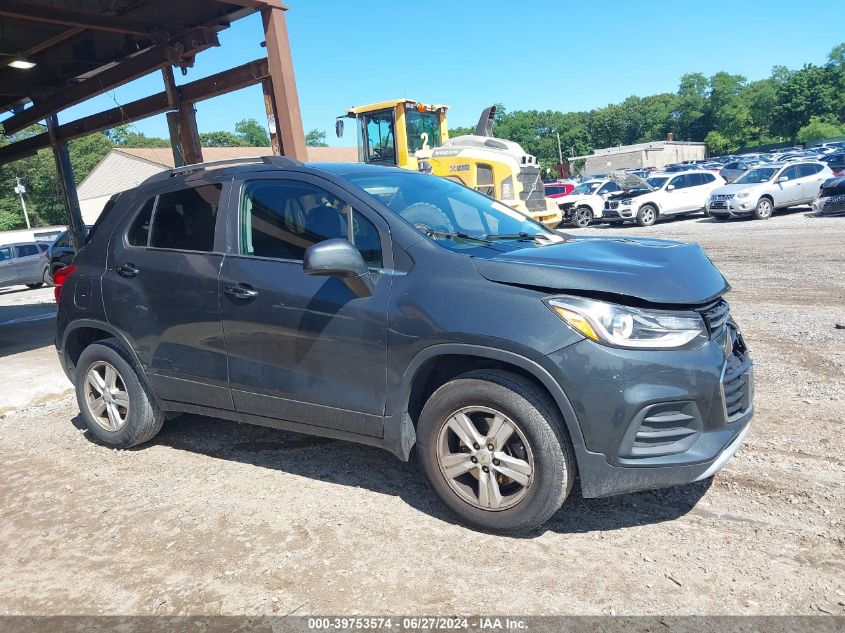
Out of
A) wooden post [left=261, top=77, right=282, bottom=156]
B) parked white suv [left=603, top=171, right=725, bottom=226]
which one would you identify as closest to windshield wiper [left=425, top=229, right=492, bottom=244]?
wooden post [left=261, top=77, right=282, bottom=156]

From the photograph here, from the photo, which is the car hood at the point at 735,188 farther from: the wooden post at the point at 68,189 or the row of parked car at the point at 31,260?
the row of parked car at the point at 31,260

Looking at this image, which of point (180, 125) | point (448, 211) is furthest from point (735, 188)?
point (448, 211)

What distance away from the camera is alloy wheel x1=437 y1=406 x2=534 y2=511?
312cm

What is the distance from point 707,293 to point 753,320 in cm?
509

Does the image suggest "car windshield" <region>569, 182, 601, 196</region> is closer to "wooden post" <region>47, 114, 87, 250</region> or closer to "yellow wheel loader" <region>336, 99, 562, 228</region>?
"yellow wheel loader" <region>336, 99, 562, 228</region>

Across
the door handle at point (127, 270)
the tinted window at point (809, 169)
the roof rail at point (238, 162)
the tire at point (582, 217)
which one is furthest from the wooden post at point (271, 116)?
the tinted window at point (809, 169)

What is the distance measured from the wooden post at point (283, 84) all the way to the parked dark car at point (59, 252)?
533 inches

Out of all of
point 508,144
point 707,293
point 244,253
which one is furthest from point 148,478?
point 508,144

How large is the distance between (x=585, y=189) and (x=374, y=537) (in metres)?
25.4

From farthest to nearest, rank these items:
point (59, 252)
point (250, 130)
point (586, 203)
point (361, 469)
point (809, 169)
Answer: point (250, 130)
point (586, 203)
point (809, 169)
point (59, 252)
point (361, 469)

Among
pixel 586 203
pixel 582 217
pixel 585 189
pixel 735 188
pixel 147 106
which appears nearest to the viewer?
pixel 147 106

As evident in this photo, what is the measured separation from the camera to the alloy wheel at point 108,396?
4.75 metres

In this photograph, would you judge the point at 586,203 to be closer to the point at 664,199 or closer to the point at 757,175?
the point at 664,199

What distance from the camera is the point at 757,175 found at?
2127 cm
